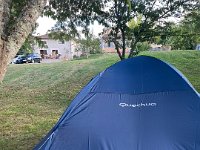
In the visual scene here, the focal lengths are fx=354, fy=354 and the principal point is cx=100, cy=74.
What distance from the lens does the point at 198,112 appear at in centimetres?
403

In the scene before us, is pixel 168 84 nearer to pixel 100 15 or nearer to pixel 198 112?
pixel 198 112

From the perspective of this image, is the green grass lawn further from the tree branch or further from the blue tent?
the tree branch

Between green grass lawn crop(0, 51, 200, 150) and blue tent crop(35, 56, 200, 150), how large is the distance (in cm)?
176

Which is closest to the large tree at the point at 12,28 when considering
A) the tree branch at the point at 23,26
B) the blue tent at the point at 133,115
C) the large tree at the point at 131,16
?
the tree branch at the point at 23,26

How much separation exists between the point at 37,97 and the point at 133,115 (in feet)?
23.6

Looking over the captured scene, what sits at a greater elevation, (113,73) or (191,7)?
(191,7)

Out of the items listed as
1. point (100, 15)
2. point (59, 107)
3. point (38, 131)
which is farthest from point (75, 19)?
point (38, 131)

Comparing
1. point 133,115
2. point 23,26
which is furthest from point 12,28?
point 133,115

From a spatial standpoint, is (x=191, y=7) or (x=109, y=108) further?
(x=191, y=7)

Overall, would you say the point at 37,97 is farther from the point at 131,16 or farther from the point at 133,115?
the point at 133,115

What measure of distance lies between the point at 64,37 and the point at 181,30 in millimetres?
2850

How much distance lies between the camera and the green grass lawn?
639cm

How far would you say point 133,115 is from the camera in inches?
156

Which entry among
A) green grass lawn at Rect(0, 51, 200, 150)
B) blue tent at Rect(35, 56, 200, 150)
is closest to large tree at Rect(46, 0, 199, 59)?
green grass lawn at Rect(0, 51, 200, 150)
